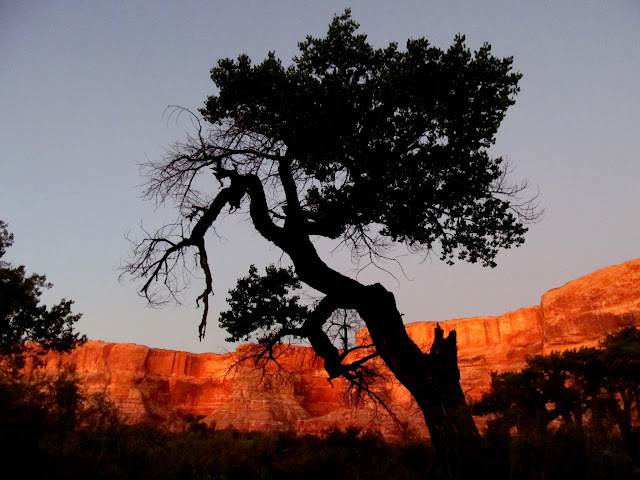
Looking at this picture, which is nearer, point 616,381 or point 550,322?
point 616,381

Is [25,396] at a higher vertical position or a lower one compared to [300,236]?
lower

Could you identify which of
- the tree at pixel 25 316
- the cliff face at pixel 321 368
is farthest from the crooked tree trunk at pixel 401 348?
the cliff face at pixel 321 368

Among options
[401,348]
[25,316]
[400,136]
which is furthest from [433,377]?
[25,316]

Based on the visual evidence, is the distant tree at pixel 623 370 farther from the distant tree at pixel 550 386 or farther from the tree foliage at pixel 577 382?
the distant tree at pixel 550 386

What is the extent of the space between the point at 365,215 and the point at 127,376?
8325 cm

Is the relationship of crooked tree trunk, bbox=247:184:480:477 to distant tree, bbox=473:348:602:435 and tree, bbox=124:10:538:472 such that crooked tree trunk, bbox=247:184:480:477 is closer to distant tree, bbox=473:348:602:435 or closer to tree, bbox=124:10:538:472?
tree, bbox=124:10:538:472

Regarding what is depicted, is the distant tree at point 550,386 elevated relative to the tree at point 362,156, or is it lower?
lower

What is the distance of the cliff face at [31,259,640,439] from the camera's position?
50.5 metres

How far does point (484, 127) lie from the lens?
816 cm

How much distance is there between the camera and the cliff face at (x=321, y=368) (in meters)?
50.5

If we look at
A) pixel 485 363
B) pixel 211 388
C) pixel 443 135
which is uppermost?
pixel 443 135

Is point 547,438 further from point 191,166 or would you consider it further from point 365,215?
point 191,166

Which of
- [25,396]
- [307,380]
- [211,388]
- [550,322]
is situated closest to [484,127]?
[25,396]

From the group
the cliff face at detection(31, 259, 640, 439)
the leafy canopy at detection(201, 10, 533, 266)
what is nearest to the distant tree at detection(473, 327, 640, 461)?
the cliff face at detection(31, 259, 640, 439)
